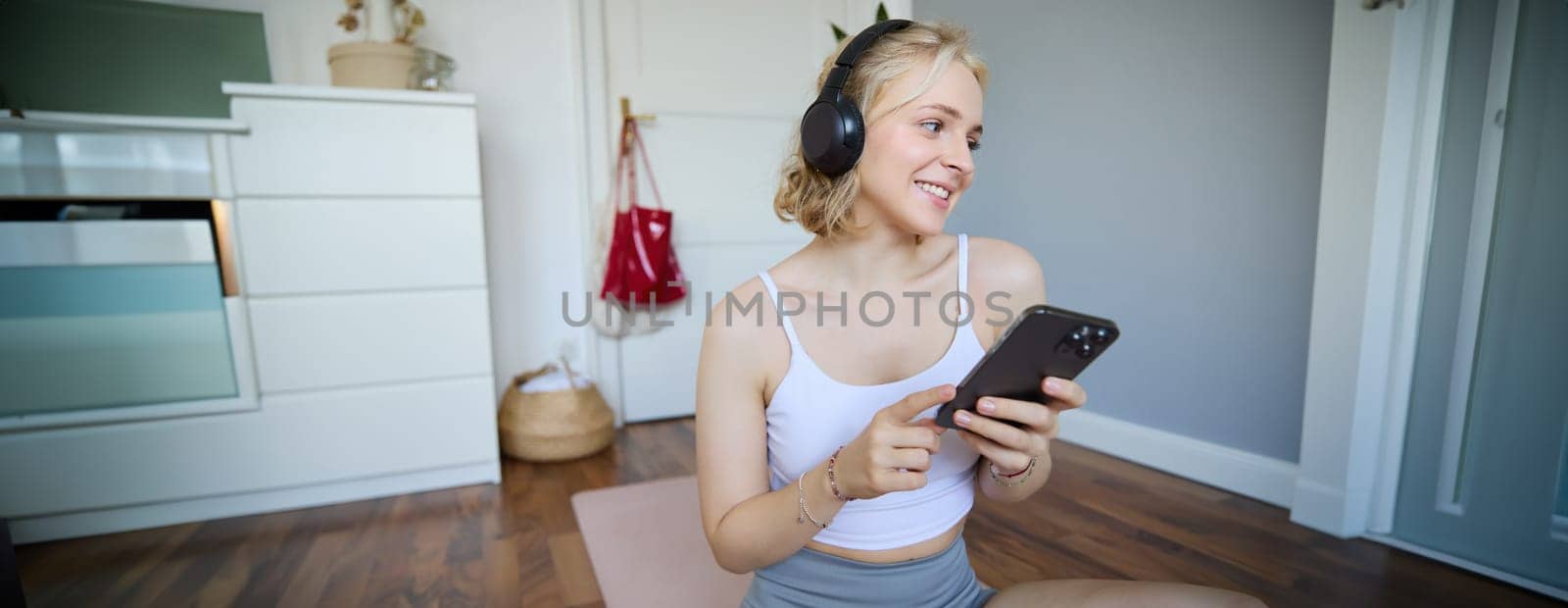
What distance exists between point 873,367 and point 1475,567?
1674 millimetres

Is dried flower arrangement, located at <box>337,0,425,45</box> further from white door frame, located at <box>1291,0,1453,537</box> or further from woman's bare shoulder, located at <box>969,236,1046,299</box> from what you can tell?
white door frame, located at <box>1291,0,1453,537</box>

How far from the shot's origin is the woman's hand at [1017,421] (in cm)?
61

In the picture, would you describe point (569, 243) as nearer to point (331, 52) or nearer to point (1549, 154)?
point (331, 52)

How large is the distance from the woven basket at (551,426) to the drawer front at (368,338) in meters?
0.30

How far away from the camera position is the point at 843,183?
0.78m

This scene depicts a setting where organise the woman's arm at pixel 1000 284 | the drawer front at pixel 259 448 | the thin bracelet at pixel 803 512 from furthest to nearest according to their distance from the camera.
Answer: the drawer front at pixel 259 448, the woman's arm at pixel 1000 284, the thin bracelet at pixel 803 512

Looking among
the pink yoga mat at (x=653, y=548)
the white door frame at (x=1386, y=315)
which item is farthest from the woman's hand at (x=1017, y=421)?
the white door frame at (x=1386, y=315)

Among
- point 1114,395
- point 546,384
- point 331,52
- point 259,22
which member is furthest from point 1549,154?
point 259,22

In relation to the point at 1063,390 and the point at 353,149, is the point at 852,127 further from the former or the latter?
the point at 353,149

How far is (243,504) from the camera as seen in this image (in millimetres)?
2002

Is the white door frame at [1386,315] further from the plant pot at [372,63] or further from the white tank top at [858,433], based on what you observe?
the plant pot at [372,63]

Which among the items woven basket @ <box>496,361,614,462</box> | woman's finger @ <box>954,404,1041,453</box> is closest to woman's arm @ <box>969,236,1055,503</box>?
woman's finger @ <box>954,404,1041,453</box>

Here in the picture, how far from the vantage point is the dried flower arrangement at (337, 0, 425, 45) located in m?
2.14

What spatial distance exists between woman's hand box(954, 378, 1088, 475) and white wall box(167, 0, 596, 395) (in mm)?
2233
